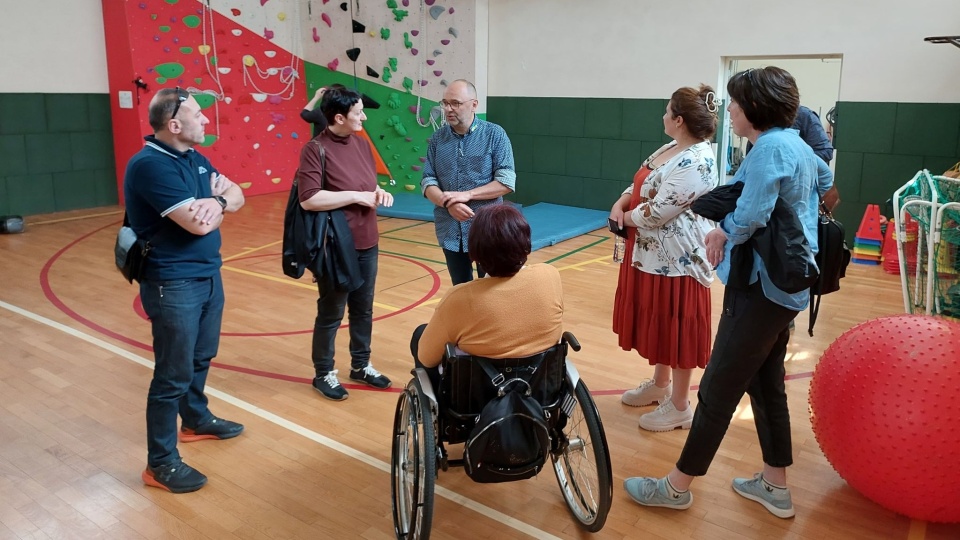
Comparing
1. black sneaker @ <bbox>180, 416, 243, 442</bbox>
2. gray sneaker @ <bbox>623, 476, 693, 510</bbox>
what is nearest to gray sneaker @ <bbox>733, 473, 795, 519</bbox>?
gray sneaker @ <bbox>623, 476, 693, 510</bbox>

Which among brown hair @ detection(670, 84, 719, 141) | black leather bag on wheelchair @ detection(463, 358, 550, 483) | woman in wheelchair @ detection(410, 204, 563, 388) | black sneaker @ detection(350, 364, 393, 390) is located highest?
brown hair @ detection(670, 84, 719, 141)

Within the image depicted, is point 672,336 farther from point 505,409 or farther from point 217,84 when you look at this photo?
point 217,84

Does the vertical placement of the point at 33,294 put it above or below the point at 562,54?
below

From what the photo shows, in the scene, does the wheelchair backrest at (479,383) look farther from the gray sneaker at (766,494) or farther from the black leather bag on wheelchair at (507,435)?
the gray sneaker at (766,494)

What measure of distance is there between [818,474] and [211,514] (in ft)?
7.01

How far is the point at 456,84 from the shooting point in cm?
314

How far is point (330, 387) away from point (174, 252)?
1.12 meters

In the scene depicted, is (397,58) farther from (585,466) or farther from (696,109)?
(585,466)

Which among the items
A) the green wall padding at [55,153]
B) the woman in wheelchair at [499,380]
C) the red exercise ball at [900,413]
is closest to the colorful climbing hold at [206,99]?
the green wall padding at [55,153]

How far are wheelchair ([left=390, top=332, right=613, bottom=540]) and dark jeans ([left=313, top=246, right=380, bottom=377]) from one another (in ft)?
3.26

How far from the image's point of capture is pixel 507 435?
1896mm

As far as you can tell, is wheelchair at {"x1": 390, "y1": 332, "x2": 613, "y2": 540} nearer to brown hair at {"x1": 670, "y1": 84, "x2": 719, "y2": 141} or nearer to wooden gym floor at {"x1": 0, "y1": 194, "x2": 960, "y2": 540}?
wooden gym floor at {"x1": 0, "y1": 194, "x2": 960, "y2": 540}

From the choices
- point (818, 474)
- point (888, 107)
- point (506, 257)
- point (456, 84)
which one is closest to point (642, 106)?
point (888, 107)

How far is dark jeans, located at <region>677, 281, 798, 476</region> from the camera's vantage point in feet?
6.73
